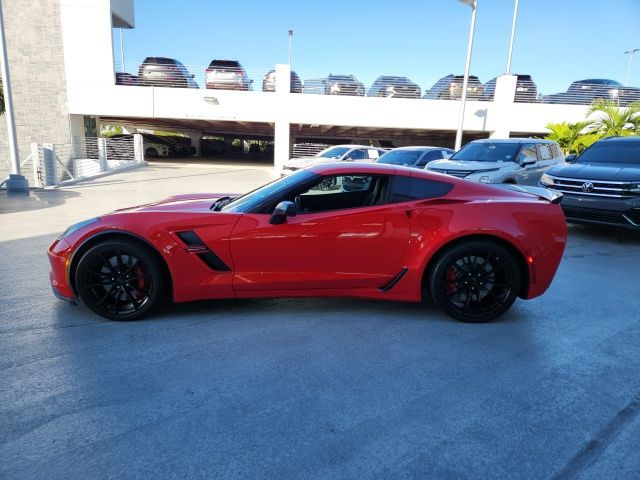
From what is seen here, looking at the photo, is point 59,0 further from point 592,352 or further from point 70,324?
point 592,352

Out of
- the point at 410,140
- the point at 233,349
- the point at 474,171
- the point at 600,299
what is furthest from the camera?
the point at 410,140

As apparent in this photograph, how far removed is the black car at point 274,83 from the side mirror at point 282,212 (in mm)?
20515

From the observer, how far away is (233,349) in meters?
3.22

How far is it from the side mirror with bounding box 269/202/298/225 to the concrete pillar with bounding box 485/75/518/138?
885 inches

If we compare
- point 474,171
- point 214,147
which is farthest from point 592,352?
point 214,147

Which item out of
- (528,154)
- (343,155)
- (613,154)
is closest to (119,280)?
(613,154)

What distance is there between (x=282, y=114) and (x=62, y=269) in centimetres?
2041

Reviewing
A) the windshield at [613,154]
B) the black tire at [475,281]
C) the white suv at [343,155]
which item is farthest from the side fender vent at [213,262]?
the white suv at [343,155]

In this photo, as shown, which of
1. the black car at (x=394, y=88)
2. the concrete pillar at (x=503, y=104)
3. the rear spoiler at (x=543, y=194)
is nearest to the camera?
the rear spoiler at (x=543, y=194)

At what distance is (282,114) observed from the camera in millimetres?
22844

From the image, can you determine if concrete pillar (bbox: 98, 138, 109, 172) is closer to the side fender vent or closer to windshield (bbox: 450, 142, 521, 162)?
windshield (bbox: 450, 142, 521, 162)

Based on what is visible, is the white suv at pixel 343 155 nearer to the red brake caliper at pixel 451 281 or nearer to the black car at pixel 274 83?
the black car at pixel 274 83

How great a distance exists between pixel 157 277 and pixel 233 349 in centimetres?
90

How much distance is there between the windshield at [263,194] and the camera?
149 inches
